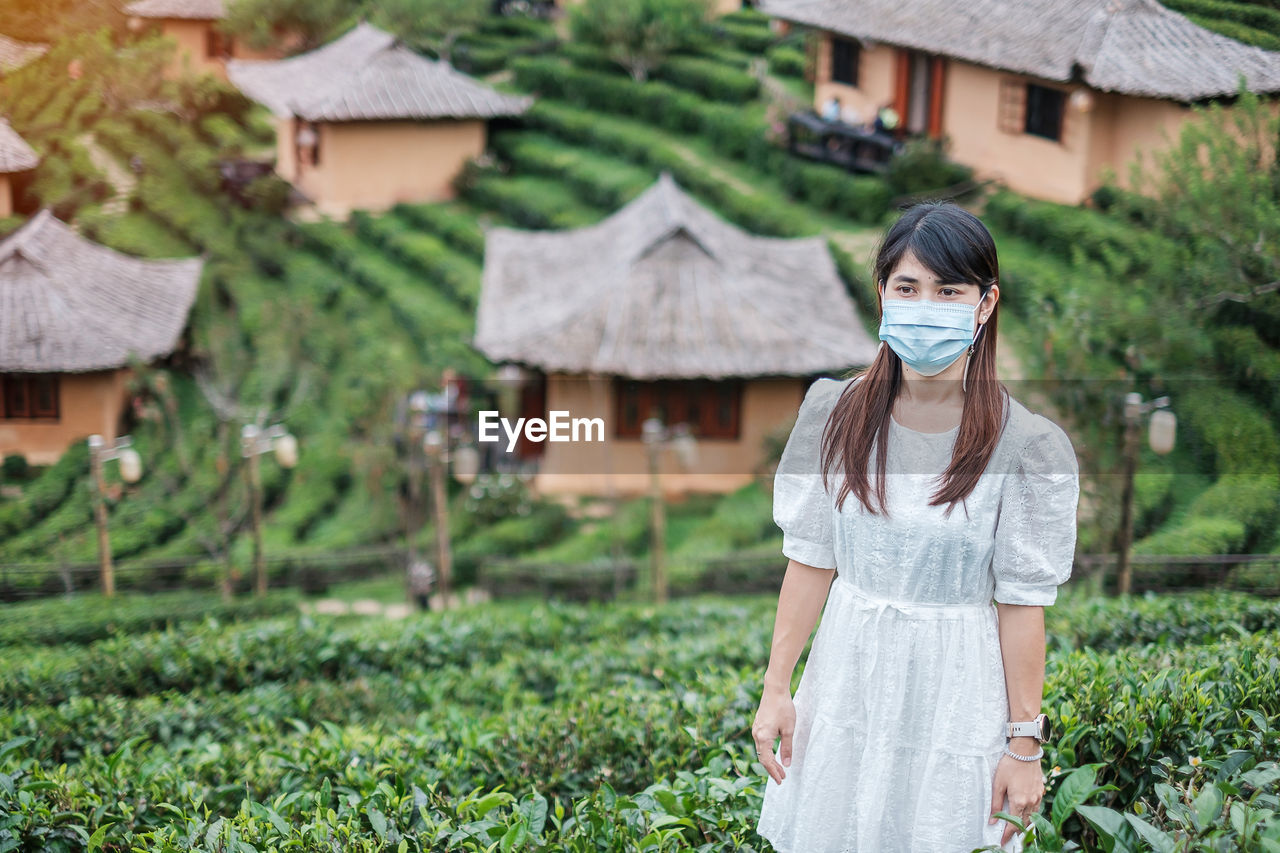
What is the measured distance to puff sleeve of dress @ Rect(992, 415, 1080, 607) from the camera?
2.36 meters

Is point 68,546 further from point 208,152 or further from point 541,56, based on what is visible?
point 541,56

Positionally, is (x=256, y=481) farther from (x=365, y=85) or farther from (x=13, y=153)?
(x=365, y=85)

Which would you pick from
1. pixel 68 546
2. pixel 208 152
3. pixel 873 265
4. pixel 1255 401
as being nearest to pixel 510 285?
pixel 208 152

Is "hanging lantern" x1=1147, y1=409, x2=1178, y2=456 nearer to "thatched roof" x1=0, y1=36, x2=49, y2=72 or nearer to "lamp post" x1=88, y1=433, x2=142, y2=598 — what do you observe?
"lamp post" x1=88, y1=433, x2=142, y2=598

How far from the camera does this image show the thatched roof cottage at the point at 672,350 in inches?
544

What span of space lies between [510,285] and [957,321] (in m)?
13.4

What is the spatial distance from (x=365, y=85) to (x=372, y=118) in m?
0.57

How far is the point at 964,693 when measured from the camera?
2.44 metres

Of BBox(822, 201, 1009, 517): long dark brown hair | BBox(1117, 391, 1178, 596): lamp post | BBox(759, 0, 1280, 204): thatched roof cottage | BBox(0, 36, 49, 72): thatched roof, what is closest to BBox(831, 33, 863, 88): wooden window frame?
BBox(759, 0, 1280, 204): thatched roof cottage

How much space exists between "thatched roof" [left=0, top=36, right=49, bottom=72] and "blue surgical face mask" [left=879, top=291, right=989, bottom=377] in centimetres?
907

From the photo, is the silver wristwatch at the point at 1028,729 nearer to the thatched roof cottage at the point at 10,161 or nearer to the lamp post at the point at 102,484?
the lamp post at the point at 102,484

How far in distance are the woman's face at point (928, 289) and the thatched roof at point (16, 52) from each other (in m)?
9.03

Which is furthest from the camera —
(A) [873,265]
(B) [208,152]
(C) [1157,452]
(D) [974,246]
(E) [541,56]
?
(E) [541,56]

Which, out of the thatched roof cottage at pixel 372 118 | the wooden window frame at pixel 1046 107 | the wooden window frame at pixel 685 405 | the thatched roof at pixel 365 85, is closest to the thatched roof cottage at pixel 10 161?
the wooden window frame at pixel 685 405
